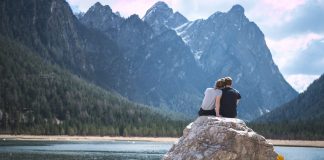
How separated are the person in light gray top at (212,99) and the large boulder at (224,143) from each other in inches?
31.7

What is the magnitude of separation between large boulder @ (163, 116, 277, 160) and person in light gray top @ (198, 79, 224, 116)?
0.81 metres

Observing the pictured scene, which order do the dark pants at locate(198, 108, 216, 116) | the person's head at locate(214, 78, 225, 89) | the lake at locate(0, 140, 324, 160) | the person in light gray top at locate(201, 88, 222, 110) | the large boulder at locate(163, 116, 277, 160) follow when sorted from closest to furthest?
the large boulder at locate(163, 116, 277, 160), the person's head at locate(214, 78, 225, 89), the person in light gray top at locate(201, 88, 222, 110), the dark pants at locate(198, 108, 216, 116), the lake at locate(0, 140, 324, 160)

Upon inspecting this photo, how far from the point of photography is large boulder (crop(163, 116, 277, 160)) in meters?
15.9

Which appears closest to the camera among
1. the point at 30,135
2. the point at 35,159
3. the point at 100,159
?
the point at 35,159

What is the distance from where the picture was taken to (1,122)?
7854 inches

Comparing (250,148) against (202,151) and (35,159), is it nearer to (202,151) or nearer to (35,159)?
(202,151)

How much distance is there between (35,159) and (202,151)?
206 ft

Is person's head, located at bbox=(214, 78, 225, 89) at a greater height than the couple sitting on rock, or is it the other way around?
person's head, located at bbox=(214, 78, 225, 89)

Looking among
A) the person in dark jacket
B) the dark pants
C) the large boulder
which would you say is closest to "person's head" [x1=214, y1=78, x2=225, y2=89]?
the person in dark jacket

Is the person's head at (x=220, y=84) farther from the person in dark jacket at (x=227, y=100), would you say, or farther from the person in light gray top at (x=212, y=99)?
the person in dark jacket at (x=227, y=100)

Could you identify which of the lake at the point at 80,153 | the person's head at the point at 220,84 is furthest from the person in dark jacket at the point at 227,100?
the lake at the point at 80,153

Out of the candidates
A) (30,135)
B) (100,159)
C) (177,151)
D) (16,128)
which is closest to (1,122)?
(16,128)

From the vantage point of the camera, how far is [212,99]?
1753 cm

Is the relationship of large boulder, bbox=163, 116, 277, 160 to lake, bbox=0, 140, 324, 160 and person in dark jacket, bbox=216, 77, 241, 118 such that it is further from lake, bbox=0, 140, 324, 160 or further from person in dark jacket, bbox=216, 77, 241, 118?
lake, bbox=0, 140, 324, 160
